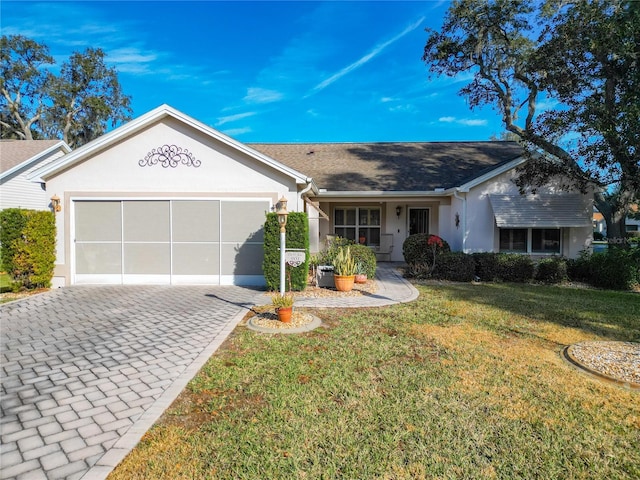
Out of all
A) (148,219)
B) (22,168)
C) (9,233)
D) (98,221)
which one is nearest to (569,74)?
(148,219)

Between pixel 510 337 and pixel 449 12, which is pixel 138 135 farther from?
pixel 449 12

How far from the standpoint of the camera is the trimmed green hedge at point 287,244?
943 centimetres

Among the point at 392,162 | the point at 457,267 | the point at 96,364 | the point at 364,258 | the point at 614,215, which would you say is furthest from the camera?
the point at 392,162

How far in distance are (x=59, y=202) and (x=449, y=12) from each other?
15294 mm

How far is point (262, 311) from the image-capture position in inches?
301

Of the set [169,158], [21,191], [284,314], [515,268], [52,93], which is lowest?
[284,314]

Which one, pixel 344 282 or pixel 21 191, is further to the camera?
pixel 21 191

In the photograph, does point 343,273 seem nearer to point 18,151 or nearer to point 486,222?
point 486,222

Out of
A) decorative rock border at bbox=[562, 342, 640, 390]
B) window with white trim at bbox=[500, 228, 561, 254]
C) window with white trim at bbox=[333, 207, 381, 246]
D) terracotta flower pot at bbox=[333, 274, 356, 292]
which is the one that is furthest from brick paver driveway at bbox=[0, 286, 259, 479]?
window with white trim at bbox=[500, 228, 561, 254]

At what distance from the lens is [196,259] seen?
10844mm

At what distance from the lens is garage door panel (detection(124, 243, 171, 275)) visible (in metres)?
10.9

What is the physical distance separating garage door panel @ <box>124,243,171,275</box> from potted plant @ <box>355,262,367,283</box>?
5.98 m

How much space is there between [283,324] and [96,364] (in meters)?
3.01

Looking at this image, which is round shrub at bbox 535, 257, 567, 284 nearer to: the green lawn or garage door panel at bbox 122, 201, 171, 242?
the green lawn
